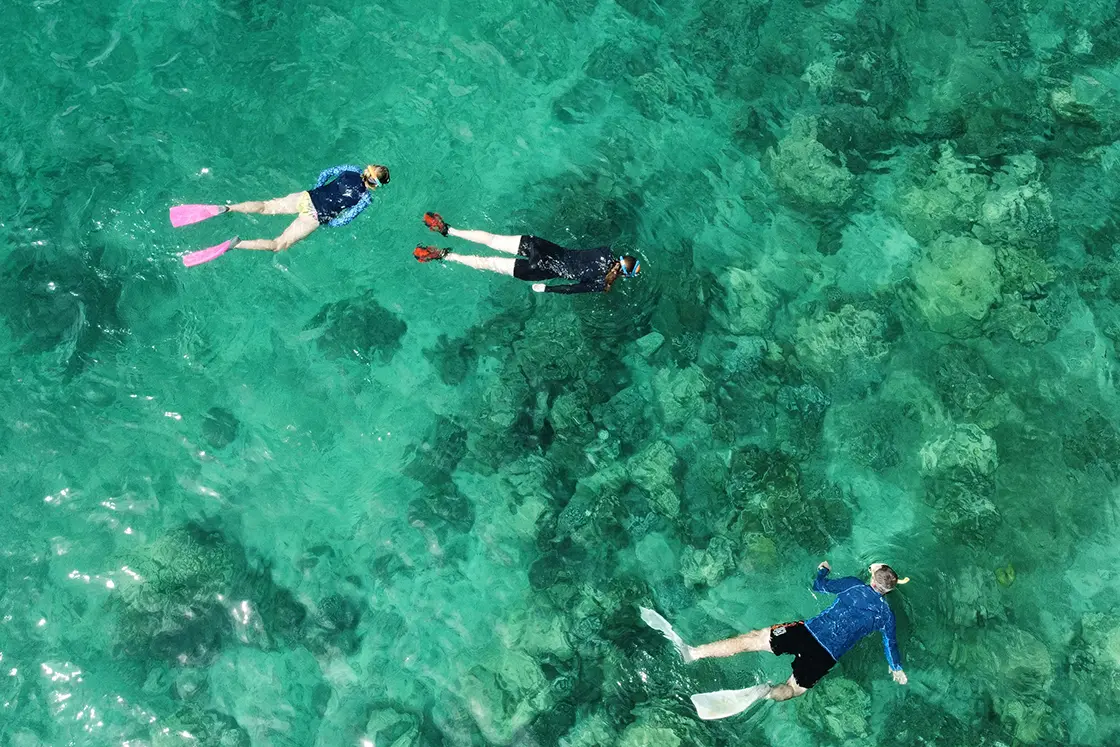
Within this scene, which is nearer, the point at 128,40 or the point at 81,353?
the point at 81,353

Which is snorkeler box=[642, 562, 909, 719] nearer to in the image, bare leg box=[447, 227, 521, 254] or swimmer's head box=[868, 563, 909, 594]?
swimmer's head box=[868, 563, 909, 594]

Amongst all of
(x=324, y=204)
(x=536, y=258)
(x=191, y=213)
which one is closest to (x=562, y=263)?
(x=536, y=258)

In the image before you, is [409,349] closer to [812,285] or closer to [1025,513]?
[812,285]

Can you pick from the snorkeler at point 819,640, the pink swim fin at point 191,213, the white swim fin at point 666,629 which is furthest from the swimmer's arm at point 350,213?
the snorkeler at point 819,640

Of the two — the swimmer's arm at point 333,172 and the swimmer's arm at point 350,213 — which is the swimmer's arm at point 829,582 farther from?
the swimmer's arm at point 333,172

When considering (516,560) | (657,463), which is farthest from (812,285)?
(516,560)

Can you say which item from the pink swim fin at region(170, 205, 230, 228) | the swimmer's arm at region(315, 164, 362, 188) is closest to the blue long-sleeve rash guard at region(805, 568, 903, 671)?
the swimmer's arm at region(315, 164, 362, 188)
